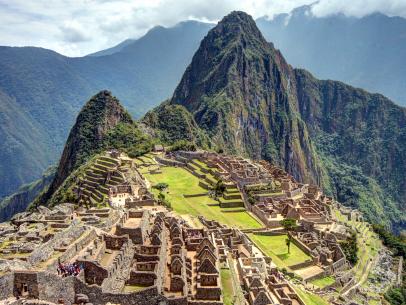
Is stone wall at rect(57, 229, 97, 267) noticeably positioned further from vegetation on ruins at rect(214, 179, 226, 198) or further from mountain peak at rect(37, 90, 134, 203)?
mountain peak at rect(37, 90, 134, 203)

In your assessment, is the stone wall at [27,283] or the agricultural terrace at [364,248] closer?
the stone wall at [27,283]

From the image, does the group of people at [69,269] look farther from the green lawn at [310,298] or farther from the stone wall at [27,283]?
the green lawn at [310,298]

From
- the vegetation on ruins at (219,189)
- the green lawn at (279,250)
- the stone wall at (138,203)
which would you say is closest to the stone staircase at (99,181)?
the stone wall at (138,203)

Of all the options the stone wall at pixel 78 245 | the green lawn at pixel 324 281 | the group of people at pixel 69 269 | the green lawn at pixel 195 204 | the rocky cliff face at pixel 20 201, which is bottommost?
the rocky cliff face at pixel 20 201

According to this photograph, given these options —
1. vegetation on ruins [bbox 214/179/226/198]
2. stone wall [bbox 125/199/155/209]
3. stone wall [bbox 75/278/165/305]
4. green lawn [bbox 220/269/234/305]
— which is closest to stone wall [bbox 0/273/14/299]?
stone wall [bbox 75/278/165/305]

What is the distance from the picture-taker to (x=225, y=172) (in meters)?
75.6

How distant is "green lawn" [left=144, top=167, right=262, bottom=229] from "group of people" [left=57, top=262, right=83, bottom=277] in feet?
104

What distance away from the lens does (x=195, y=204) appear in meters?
61.6

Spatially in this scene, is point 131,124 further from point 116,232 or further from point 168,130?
point 116,232

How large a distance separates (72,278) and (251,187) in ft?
159

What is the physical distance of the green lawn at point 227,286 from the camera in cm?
2652

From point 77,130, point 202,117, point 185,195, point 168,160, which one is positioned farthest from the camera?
point 202,117

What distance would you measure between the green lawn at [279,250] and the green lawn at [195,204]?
3.39m

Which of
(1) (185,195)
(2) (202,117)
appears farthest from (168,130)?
(1) (185,195)
